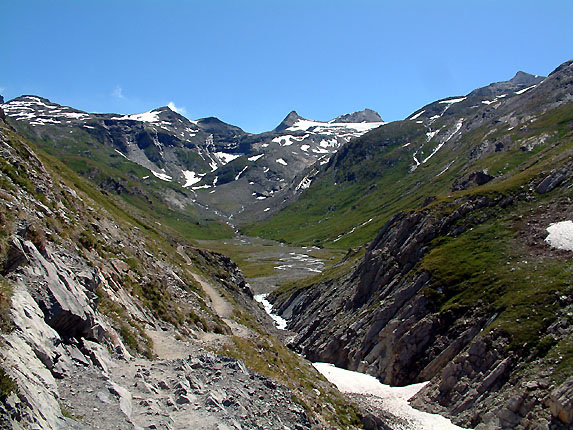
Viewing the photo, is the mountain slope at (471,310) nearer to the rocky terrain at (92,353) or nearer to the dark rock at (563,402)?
the dark rock at (563,402)

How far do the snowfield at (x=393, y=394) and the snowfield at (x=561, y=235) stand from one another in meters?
23.5

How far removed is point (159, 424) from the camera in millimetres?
12750

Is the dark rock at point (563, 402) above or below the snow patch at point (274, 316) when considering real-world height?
above

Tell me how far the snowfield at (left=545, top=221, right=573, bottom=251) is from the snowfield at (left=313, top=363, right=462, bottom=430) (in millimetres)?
23541

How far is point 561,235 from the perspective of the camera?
48875 mm

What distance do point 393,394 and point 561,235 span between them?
28.6m

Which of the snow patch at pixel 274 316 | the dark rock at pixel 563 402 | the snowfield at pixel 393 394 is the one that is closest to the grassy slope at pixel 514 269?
the dark rock at pixel 563 402

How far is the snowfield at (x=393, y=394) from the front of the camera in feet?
117

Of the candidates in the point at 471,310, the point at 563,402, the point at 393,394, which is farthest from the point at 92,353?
the point at 471,310

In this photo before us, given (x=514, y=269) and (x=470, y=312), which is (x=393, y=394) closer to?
(x=470, y=312)

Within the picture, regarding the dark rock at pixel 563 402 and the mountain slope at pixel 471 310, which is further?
the mountain slope at pixel 471 310

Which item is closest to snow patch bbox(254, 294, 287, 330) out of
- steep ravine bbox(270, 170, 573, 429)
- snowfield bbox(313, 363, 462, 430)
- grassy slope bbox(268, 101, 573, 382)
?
steep ravine bbox(270, 170, 573, 429)

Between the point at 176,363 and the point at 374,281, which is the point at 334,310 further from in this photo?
the point at 176,363

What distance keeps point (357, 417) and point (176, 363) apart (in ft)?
57.7
